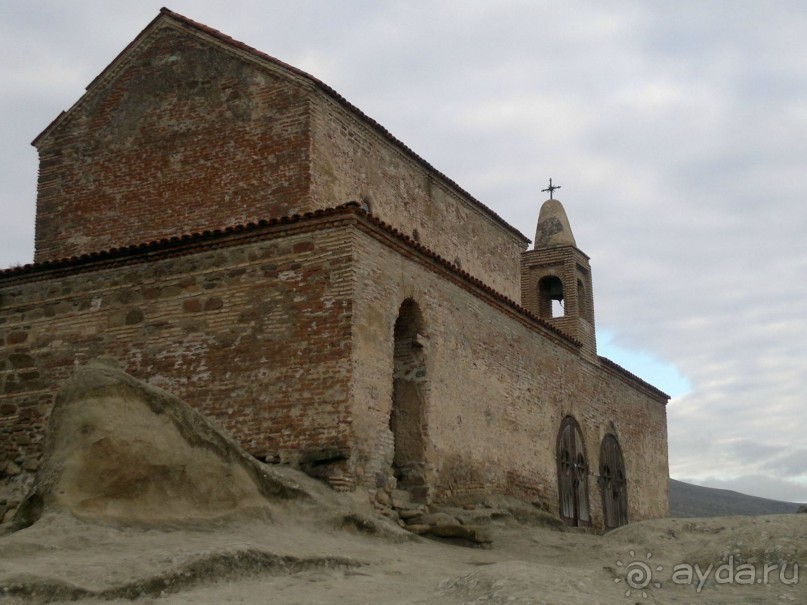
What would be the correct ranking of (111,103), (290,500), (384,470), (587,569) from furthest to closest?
1. (111,103)
2. (384,470)
3. (290,500)
4. (587,569)

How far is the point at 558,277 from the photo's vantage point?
2428 cm

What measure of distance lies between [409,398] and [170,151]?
6.91 metres

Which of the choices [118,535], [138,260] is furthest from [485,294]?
[118,535]

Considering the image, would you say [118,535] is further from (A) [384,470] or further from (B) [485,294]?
(B) [485,294]

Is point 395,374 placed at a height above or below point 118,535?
above

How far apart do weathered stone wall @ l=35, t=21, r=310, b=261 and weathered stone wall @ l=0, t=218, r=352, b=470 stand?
2.71 m

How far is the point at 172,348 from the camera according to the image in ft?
47.3

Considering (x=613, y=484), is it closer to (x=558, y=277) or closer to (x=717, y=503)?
(x=558, y=277)

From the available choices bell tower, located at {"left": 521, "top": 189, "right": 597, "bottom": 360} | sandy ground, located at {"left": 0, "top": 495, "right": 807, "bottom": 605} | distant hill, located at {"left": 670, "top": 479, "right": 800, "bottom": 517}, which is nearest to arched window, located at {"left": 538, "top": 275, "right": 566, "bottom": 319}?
bell tower, located at {"left": 521, "top": 189, "right": 597, "bottom": 360}

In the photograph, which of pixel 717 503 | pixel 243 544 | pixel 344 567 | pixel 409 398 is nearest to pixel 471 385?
pixel 409 398

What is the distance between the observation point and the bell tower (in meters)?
23.3

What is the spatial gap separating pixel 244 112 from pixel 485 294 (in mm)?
5424

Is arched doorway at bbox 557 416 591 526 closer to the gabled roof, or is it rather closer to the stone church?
the stone church

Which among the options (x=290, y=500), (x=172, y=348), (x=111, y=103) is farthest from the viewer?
(x=111, y=103)
